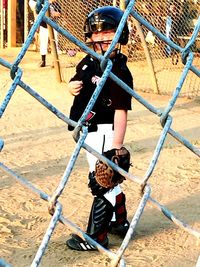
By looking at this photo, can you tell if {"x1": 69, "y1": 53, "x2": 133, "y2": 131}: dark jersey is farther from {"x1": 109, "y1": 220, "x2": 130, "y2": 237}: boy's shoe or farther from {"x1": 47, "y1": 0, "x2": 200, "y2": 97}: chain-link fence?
{"x1": 47, "y1": 0, "x2": 200, "y2": 97}: chain-link fence

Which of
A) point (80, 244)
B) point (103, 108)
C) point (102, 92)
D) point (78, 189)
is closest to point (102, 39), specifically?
point (102, 92)

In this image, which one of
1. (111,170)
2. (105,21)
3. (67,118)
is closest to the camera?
(67,118)

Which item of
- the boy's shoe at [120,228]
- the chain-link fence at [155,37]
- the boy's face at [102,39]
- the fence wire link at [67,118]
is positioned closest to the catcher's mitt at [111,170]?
the boy's face at [102,39]

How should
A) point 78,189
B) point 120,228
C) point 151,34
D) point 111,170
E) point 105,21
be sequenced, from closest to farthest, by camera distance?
point 111,170
point 105,21
point 120,228
point 78,189
point 151,34

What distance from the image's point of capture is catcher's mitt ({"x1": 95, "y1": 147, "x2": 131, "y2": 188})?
236 cm

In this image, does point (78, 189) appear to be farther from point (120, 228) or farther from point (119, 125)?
point (119, 125)

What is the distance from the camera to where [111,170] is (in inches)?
94.0

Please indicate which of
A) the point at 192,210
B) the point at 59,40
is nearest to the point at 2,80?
the point at 59,40

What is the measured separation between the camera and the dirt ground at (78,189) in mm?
2920

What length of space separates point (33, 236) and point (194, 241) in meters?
0.90

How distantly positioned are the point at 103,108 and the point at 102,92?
16 cm

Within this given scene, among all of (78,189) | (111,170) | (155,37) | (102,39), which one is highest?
(102,39)

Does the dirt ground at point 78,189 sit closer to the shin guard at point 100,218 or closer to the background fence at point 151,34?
the shin guard at point 100,218

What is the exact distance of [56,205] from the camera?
139 centimetres
